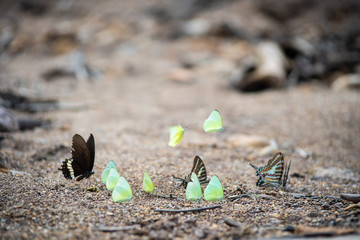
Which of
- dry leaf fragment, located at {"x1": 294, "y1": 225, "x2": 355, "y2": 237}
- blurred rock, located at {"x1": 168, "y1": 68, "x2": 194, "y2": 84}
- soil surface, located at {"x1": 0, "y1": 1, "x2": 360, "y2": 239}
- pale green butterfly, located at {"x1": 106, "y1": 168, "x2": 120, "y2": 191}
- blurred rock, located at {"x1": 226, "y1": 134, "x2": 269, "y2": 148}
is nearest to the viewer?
dry leaf fragment, located at {"x1": 294, "y1": 225, "x2": 355, "y2": 237}

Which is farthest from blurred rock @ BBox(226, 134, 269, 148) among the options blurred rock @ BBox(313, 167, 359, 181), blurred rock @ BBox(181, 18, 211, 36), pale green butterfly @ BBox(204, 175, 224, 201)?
blurred rock @ BBox(181, 18, 211, 36)

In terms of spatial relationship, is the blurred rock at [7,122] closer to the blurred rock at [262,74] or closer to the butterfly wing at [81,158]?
the butterfly wing at [81,158]

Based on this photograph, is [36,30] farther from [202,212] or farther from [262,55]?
[202,212]

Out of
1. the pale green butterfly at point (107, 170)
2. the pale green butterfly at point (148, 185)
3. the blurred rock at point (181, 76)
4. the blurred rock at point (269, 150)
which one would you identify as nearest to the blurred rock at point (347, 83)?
the blurred rock at point (181, 76)

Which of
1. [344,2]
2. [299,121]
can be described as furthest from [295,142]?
[344,2]

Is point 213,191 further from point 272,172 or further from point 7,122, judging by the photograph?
point 7,122

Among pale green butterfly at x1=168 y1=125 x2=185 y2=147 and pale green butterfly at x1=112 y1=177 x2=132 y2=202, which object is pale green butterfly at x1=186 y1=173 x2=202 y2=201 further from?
pale green butterfly at x1=112 y1=177 x2=132 y2=202

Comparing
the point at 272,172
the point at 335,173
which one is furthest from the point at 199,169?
the point at 335,173
